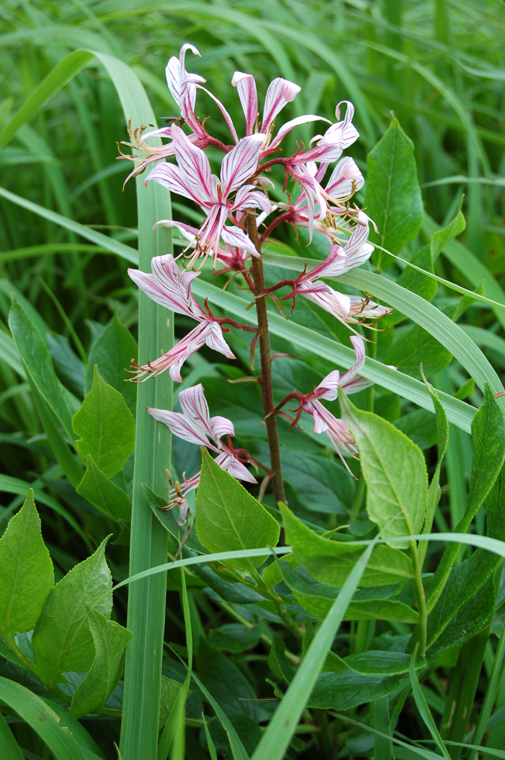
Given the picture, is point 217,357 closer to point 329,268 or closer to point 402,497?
point 329,268

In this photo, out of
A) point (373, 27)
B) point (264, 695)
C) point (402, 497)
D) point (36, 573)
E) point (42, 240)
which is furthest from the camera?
point (373, 27)

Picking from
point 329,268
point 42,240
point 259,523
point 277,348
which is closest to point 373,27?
point 42,240

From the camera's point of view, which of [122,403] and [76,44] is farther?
[76,44]

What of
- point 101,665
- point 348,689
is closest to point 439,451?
point 348,689

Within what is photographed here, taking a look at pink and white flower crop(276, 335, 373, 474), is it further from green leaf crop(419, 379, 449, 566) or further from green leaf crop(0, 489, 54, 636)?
green leaf crop(0, 489, 54, 636)

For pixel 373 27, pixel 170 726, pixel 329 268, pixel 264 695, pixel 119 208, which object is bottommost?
pixel 264 695

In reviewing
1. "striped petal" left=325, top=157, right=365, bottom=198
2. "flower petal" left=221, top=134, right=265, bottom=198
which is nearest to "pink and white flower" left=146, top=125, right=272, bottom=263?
"flower petal" left=221, top=134, right=265, bottom=198

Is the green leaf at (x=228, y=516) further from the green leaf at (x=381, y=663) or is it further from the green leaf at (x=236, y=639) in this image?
the green leaf at (x=236, y=639)
